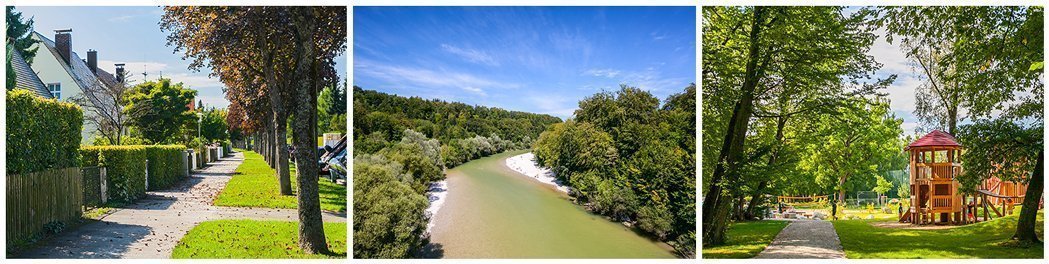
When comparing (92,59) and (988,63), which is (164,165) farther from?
(988,63)

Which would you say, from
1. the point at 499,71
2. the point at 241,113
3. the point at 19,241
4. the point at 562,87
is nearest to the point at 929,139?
the point at 562,87

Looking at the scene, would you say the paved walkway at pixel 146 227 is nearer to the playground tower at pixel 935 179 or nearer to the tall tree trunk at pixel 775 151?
the tall tree trunk at pixel 775 151

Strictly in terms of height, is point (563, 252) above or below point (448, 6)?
below

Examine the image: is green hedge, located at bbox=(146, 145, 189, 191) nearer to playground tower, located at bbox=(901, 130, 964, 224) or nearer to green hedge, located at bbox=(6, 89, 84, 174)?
green hedge, located at bbox=(6, 89, 84, 174)

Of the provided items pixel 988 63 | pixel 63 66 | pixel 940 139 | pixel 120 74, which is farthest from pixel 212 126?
pixel 988 63

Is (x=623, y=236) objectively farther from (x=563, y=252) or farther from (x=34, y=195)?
(x=34, y=195)

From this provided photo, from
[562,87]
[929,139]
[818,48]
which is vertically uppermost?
[818,48]
